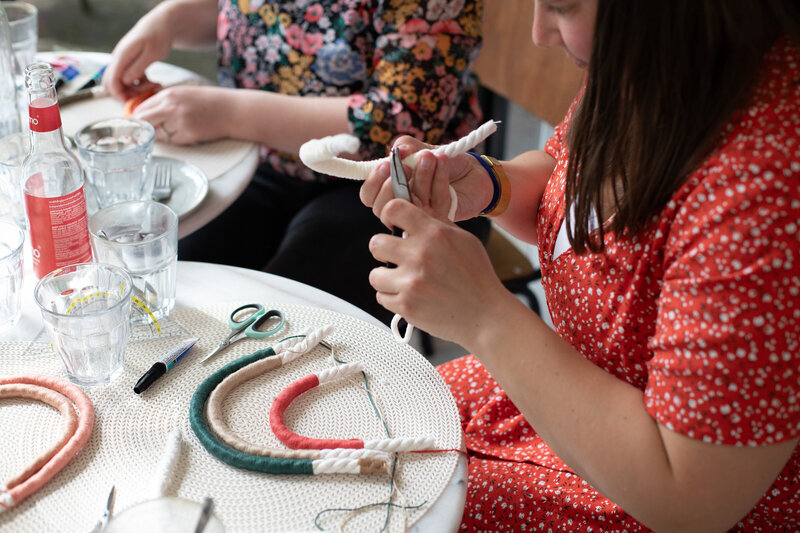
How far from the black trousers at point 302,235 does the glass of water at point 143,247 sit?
0.45 meters

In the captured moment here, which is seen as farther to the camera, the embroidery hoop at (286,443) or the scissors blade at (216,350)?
the scissors blade at (216,350)

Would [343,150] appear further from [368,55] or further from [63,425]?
[368,55]

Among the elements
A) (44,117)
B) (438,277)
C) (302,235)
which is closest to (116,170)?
(44,117)

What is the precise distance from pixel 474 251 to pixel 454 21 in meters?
0.73

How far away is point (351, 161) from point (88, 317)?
0.33m

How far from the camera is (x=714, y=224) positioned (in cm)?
66

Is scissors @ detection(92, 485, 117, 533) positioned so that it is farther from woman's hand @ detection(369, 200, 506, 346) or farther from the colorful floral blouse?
the colorful floral blouse

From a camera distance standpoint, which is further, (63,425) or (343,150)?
(343,150)

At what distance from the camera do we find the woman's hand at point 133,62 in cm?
145

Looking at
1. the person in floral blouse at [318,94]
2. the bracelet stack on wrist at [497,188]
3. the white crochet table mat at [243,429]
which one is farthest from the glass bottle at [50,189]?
the bracelet stack on wrist at [497,188]

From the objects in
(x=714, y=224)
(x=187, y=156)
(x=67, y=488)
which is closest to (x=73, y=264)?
(x=67, y=488)

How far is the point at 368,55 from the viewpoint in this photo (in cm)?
145

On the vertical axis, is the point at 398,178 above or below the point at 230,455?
above

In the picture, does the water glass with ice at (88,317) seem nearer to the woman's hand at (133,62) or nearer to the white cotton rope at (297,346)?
the white cotton rope at (297,346)
